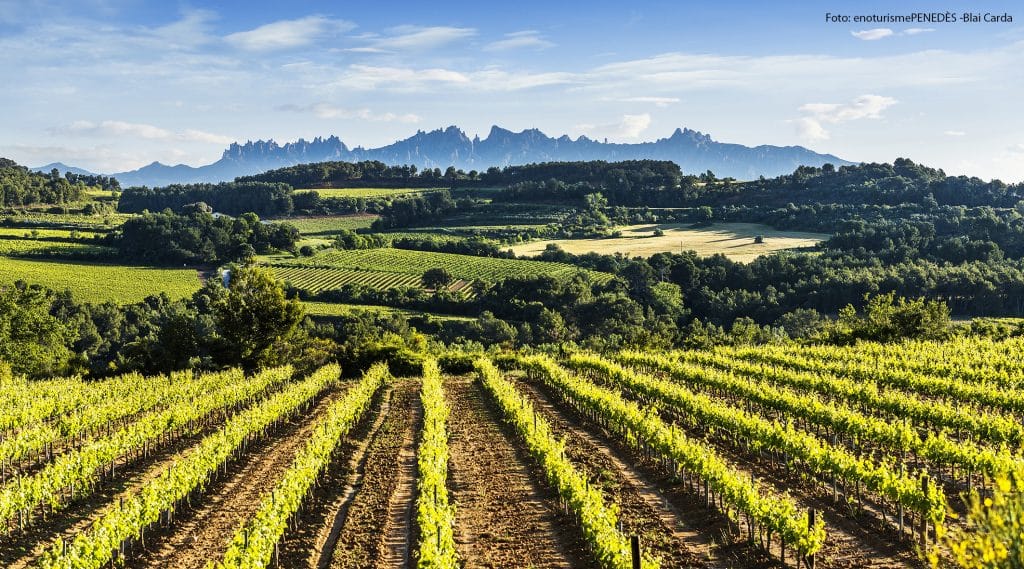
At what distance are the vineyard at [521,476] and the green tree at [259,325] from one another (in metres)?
13.2

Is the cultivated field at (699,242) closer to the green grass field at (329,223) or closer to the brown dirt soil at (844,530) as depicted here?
the green grass field at (329,223)

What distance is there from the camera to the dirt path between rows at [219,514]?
577 inches

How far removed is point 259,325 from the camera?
4725cm

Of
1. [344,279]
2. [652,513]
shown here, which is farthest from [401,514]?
[344,279]

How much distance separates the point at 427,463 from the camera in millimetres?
18141

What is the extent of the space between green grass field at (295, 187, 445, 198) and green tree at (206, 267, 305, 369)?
114m

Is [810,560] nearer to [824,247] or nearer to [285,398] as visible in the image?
[285,398]

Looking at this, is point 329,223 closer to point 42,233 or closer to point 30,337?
point 42,233

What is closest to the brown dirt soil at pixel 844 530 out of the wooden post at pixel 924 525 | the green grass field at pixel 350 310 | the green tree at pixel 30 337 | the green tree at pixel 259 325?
the wooden post at pixel 924 525

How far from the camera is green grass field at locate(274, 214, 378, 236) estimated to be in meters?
131

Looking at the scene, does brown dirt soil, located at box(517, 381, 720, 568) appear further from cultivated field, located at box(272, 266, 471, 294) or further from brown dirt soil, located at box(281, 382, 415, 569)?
cultivated field, located at box(272, 266, 471, 294)

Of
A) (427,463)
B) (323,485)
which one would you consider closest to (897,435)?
(427,463)

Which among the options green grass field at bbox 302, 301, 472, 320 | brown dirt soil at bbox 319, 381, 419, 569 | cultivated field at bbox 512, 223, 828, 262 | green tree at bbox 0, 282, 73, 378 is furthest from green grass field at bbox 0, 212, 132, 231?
brown dirt soil at bbox 319, 381, 419, 569

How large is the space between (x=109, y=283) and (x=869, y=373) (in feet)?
265
